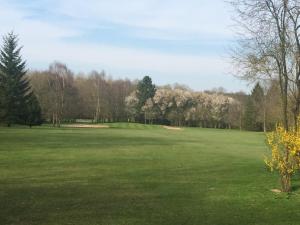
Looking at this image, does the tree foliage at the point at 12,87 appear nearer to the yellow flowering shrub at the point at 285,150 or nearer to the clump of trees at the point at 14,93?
the clump of trees at the point at 14,93

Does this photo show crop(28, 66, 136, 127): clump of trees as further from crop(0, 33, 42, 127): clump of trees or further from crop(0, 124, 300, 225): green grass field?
crop(0, 124, 300, 225): green grass field

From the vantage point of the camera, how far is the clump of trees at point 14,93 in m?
65.8

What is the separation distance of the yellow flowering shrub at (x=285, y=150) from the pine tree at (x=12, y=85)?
56.4m

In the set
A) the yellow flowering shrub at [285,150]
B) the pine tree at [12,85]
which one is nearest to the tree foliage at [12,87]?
the pine tree at [12,85]

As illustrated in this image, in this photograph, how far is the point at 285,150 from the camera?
13.7m

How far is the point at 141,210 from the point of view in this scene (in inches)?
417

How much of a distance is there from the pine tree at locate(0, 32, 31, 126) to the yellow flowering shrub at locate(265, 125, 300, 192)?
2221 inches

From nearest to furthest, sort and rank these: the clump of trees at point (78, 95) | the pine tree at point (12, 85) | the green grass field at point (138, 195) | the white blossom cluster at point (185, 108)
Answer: the green grass field at point (138, 195) → the pine tree at point (12, 85) → the clump of trees at point (78, 95) → the white blossom cluster at point (185, 108)

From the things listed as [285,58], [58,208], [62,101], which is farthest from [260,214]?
[62,101]

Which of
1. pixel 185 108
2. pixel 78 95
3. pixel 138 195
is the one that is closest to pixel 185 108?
pixel 185 108

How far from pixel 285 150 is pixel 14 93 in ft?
191

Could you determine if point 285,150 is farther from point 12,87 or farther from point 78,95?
point 78,95

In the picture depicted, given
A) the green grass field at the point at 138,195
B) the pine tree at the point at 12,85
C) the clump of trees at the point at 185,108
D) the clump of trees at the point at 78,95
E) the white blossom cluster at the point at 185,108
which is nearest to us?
the green grass field at the point at 138,195

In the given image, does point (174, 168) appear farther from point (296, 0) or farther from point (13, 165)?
point (296, 0)
